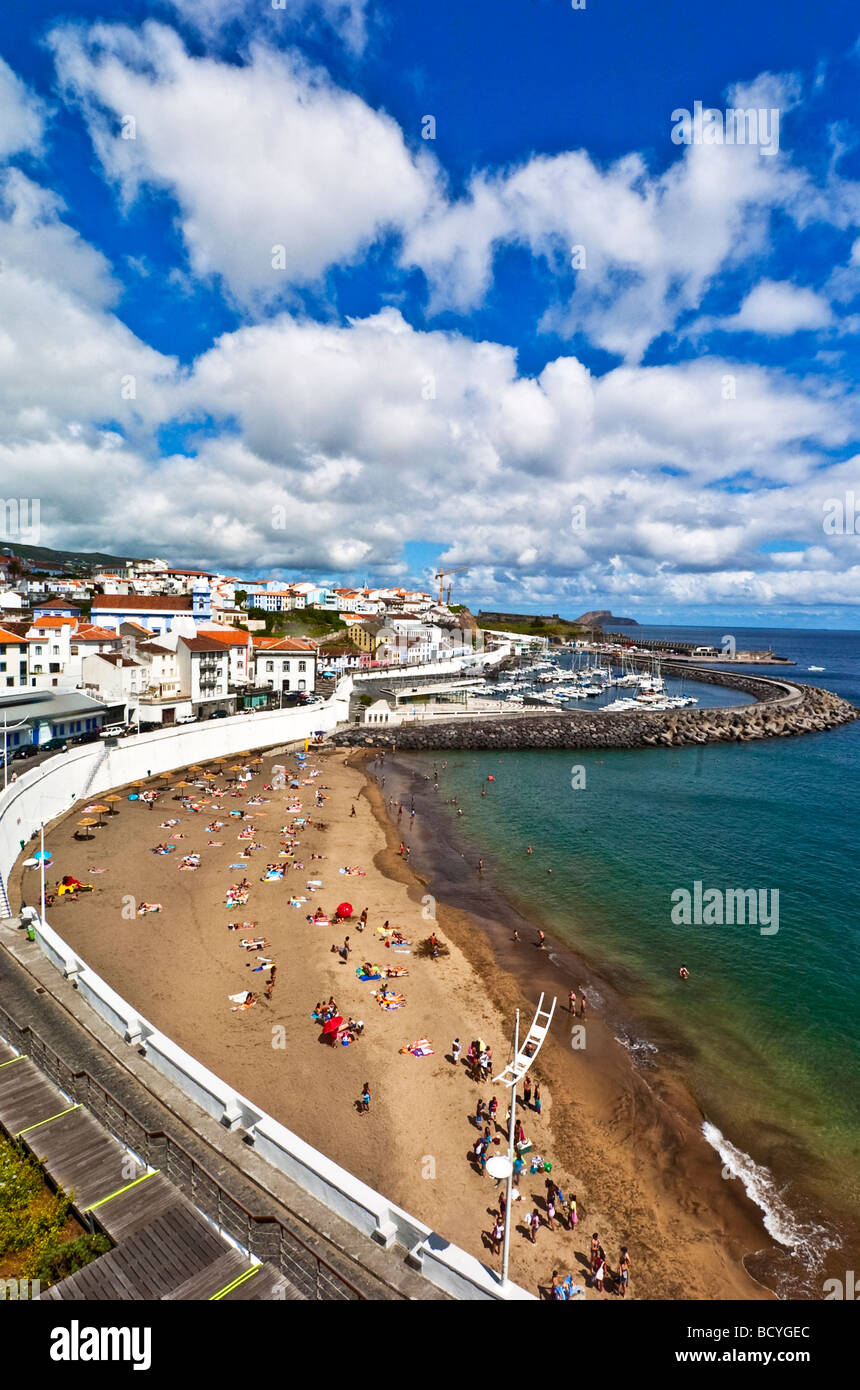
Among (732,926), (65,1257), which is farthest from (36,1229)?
(732,926)

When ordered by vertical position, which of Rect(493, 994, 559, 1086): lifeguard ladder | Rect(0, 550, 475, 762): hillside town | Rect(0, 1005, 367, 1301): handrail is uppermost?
Rect(0, 550, 475, 762): hillside town

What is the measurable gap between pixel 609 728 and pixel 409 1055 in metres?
51.4

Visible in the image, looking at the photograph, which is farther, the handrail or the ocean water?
the ocean water

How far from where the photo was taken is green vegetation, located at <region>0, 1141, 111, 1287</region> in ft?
27.2

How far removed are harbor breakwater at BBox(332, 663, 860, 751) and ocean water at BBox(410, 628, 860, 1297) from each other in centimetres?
662

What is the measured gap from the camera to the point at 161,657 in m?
51.8

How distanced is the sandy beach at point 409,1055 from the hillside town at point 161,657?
1201 cm

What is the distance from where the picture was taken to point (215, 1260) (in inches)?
325

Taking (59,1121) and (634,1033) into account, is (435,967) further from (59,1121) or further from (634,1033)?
(59,1121)

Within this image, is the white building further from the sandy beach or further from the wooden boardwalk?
the wooden boardwalk

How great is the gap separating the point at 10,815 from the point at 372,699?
4427cm

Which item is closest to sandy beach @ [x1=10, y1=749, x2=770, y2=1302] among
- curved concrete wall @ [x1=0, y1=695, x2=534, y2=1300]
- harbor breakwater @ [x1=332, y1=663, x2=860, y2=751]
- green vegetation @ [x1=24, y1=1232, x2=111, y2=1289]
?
curved concrete wall @ [x1=0, y1=695, x2=534, y2=1300]

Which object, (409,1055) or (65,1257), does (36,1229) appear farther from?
(409,1055)
